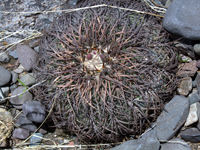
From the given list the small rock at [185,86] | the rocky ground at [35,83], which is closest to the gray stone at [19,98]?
the rocky ground at [35,83]

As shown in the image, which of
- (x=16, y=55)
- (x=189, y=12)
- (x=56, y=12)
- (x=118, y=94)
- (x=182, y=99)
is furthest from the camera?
(x=16, y=55)

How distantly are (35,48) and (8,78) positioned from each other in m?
0.53

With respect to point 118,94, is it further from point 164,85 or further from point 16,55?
point 16,55

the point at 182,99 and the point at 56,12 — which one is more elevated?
the point at 56,12

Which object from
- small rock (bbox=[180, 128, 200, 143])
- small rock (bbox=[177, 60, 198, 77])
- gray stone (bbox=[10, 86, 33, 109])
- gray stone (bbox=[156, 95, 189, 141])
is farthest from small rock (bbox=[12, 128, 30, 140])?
small rock (bbox=[177, 60, 198, 77])

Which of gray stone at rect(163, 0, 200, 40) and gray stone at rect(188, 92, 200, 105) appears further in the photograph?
gray stone at rect(188, 92, 200, 105)

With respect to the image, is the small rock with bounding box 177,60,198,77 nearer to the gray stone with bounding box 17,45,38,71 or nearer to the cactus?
the cactus

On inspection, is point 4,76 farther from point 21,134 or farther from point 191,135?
point 191,135

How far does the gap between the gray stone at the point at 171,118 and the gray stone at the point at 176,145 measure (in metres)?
0.06

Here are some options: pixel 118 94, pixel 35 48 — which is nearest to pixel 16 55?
pixel 35 48

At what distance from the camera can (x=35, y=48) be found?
289 cm

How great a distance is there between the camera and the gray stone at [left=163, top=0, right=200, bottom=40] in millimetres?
2035

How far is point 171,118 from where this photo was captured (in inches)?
83.4

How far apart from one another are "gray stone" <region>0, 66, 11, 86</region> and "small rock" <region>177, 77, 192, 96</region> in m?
2.13
